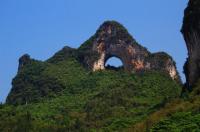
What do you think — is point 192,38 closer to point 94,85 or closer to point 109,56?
point 94,85

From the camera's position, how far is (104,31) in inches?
2997

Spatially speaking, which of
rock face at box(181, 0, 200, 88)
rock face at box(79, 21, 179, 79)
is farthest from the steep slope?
rock face at box(181, 0, 200, 88)

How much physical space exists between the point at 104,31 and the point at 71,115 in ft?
71.7

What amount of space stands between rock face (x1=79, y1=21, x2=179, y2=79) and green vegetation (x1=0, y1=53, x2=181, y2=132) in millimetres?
1313

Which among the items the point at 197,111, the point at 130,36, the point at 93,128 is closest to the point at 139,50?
the point at 130,36

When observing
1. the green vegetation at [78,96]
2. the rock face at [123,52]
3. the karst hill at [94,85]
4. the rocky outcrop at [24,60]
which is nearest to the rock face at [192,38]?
the green vegetation at [78,96]

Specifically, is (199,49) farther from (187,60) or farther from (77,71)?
(77,71)

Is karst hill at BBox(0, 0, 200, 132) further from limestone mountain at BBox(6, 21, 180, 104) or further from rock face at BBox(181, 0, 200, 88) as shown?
rock face at BBox(181, 0, 200, 88)

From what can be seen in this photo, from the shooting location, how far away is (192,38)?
41156mm

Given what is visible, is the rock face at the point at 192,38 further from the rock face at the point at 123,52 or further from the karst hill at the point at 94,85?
the rock face at the point at 123,52

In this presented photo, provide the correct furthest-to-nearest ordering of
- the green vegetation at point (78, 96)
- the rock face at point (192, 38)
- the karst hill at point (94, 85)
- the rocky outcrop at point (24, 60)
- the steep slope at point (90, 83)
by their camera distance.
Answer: the rocky outcrop at point (24, 60)
the steep slope at point (90, 83)
the karst hill at point (94, 85)
the green vegetation at point (78, 96)
the rock face at point (192, 38)

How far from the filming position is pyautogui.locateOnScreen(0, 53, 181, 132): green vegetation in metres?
49.0

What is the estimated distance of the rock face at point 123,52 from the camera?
2960 inches

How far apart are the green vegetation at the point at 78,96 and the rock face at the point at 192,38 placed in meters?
6.92
